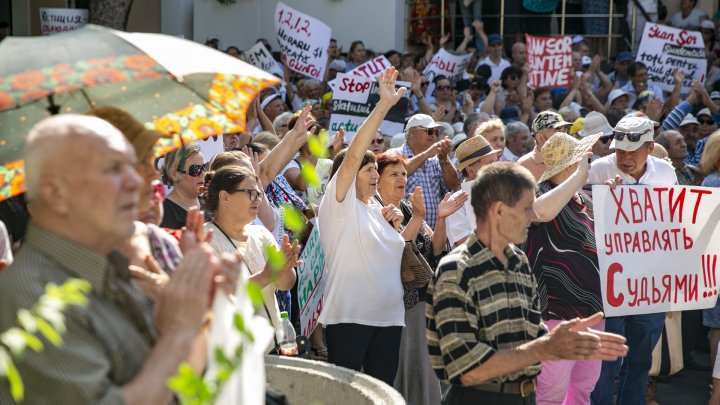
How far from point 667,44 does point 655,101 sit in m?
2.95

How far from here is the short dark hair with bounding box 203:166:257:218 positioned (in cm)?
549

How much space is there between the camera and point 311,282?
6.49m

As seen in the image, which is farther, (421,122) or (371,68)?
(371,68)

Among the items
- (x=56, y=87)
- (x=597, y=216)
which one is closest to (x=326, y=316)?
(x=597, y=216)

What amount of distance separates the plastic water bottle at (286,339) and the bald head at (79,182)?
2.46 meters

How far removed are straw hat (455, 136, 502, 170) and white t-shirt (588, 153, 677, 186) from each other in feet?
2.28

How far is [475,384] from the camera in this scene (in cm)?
413

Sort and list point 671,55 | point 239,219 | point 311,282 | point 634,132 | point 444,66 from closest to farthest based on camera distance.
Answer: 1. point 239,219
2. point 311,282
3. point 634,132
4. point 671,55
5. point 444,66

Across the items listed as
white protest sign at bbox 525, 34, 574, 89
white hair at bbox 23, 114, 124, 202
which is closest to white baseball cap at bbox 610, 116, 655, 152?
white hair at bbox 23, 114, 124, 202

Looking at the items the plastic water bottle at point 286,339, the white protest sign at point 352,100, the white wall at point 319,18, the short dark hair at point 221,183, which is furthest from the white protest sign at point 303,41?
the plastic water bottle at point 286,339

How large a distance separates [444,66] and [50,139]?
12.2 meters

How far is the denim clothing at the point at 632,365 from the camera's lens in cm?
683

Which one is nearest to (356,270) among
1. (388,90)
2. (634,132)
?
(388,90)

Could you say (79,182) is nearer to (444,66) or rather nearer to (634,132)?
(634,132)
